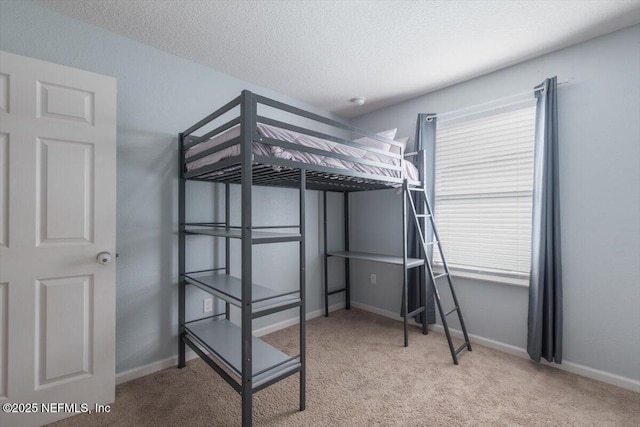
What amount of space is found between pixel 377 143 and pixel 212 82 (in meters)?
1.59

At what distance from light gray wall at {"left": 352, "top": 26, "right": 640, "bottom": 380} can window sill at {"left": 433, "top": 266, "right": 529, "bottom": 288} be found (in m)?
0.07

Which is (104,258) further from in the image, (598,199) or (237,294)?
(598,199)

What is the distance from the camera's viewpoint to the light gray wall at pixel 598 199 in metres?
1.86

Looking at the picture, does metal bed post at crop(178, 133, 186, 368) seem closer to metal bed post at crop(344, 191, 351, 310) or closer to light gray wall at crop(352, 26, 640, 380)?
metal bed post at crop(344, 191, 351, 310)

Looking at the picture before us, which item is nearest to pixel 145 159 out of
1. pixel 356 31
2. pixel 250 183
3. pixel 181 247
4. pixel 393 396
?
pixel 181 247

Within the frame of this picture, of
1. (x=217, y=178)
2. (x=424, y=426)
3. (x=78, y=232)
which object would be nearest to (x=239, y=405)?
(x=424, y=426)

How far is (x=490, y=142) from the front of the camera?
249 centimetres

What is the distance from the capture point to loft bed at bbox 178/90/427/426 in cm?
145

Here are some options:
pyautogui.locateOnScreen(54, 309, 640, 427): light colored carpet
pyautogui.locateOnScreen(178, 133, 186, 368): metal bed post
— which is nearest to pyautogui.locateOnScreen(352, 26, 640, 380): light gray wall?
pyautogui.locateOnScreen(54, 309, 640, 427): light colored carpet

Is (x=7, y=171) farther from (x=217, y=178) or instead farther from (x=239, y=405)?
(x=239, y=405)

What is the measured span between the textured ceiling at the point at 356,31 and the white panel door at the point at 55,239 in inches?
22.7

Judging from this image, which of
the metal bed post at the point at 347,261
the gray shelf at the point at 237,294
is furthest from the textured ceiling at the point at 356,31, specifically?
the gray shelf at the point at 237,294

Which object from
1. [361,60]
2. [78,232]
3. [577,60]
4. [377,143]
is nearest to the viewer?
[78,232]

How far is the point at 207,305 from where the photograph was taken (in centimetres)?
233
